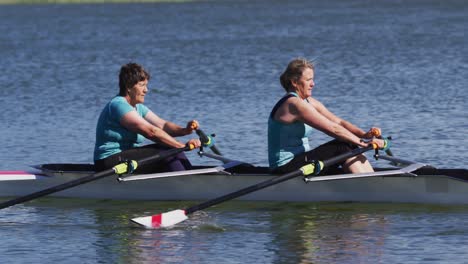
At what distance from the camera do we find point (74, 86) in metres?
33.5

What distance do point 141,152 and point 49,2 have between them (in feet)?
412

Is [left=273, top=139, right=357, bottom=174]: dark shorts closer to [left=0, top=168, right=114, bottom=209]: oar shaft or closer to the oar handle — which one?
the oar handle

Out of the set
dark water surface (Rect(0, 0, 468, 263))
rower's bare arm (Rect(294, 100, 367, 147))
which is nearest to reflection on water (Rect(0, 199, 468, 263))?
dark water surface (Rect(0, 0, 468, 263))

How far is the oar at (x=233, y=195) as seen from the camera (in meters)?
13.8

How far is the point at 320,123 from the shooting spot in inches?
562

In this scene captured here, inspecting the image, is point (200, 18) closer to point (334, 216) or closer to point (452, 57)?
point (452, 57)

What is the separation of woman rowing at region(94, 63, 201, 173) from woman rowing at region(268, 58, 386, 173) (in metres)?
0.94

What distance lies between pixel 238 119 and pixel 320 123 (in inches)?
403

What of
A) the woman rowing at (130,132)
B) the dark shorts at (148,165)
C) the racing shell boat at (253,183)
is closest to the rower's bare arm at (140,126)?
the woman rowing at (130,132)

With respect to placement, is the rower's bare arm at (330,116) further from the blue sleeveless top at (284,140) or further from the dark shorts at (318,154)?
the dark shorts at (318,154)

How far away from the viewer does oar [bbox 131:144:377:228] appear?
13.8 meters

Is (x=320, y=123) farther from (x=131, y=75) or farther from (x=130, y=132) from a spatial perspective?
(x=130, y=132)

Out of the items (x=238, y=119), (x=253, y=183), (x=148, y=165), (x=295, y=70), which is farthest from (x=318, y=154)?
(x=238, y=119)

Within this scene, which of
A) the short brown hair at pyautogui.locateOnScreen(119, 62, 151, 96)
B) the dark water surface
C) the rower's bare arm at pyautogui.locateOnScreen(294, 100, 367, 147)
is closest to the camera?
the dark water surface
